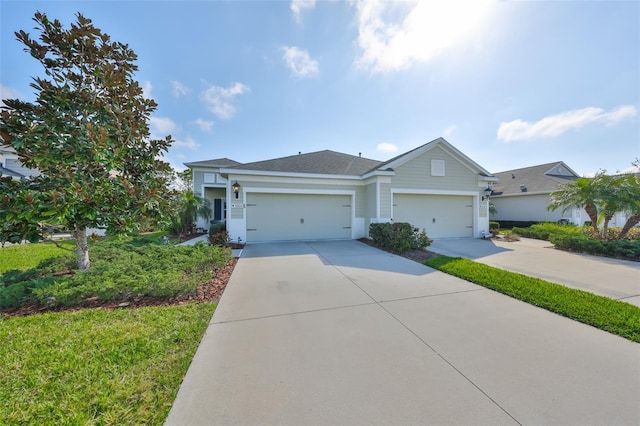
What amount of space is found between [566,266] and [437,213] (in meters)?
4.93

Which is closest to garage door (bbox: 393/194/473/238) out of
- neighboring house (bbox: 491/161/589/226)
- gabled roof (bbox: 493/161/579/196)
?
neighboring house (bbox: 491/161/589/226)

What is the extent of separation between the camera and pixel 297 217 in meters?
9.66

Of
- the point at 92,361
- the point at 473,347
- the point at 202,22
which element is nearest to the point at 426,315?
the point at 473,347

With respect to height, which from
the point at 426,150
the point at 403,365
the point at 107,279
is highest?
the point at 426,150

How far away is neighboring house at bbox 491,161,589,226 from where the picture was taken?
1369 centimetres

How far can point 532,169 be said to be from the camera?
1731cm

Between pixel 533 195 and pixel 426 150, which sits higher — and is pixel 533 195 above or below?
below

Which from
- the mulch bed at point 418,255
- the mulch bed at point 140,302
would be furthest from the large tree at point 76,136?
the mulch bed at point 418,255

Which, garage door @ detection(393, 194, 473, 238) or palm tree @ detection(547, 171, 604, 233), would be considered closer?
palm tree @ detection(547, 171, 604, 233)

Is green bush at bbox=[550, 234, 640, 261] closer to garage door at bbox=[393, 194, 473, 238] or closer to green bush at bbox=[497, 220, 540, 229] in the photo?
garage door at bbox=[393, 194, 473, 238]

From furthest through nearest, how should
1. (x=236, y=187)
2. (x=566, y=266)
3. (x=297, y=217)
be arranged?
1. (x=297, y=217)
2. (x=236, y=187)
3. (x=566, y=266)

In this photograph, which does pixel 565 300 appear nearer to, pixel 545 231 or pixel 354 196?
pixel 354 196

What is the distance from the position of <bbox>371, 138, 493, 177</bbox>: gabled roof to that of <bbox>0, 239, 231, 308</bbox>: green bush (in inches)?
298

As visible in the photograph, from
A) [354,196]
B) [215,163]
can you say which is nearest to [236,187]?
[354,196]
